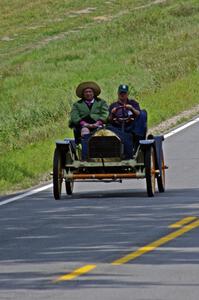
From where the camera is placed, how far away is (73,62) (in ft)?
201

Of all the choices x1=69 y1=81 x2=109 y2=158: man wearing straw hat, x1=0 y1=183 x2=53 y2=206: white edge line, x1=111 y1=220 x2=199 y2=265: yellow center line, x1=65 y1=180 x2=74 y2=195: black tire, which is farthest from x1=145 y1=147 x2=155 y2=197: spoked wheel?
x1=111 y1=220 x2=199 y2=265: yellow center line

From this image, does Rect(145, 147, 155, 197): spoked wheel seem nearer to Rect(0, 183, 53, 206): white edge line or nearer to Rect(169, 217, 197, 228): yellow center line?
Rect(0, 183, 53, 206): white edge line

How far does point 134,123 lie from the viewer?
20.3 m

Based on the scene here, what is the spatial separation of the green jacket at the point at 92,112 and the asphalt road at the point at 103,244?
1.17m

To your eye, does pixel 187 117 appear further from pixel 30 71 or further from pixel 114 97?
pixel 30 71

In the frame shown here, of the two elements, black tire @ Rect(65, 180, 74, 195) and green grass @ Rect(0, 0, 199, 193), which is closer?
black tire @ Rect(65, 180, 74, 195)

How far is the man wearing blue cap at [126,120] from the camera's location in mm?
20078

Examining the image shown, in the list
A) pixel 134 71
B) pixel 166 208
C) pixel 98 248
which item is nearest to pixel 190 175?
pixel 166 208

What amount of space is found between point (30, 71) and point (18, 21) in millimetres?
22115

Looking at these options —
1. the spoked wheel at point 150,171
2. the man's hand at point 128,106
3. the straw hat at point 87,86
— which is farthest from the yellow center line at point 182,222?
→ the straw hat at point 87,86

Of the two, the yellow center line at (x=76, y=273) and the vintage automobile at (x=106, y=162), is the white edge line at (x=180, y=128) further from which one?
the yellow center line at (x=76, y=273)

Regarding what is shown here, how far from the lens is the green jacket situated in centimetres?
2042

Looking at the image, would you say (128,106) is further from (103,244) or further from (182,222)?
(103,244)

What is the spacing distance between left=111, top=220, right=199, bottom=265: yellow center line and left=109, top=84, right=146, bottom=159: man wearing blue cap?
13.8ft
